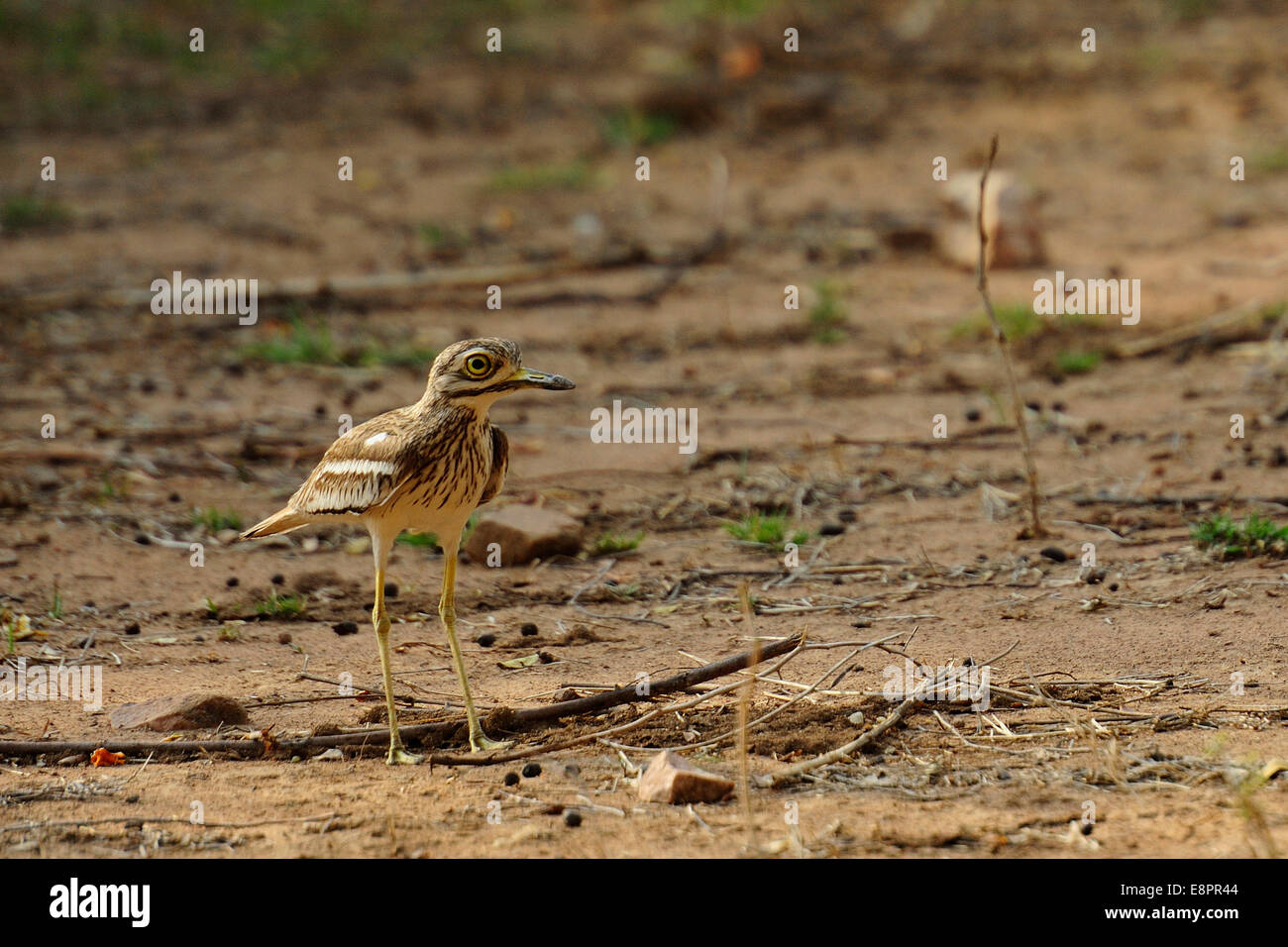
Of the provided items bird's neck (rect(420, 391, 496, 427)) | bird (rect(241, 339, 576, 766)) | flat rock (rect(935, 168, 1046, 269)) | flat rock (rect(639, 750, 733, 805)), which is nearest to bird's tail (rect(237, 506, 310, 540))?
bird (rect(241, 339, 576, 766))

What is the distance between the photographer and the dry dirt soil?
390cm

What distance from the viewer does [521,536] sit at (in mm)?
6012

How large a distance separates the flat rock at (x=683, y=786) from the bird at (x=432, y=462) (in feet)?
2.04

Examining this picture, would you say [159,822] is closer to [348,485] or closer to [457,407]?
[348,485]

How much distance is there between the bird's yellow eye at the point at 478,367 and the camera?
4254 millimetres

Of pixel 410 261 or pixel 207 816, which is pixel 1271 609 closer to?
pixel 207 816

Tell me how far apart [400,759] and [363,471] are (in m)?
0.85

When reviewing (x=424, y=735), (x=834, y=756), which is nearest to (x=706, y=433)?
(x=424, y=735)

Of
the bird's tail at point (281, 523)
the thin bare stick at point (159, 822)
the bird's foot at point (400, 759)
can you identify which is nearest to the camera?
the thin bare stick at point (159, 822)

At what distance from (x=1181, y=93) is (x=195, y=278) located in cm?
920

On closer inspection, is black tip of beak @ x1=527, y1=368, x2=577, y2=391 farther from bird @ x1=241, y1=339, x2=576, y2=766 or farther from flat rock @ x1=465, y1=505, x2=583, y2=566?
flat rock @ x1=465, y1=505, x2=583, y2=566

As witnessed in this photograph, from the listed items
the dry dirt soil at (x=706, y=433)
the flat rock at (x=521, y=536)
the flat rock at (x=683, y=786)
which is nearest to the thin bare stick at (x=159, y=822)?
the dry dirt soil at (x=706, y=433)

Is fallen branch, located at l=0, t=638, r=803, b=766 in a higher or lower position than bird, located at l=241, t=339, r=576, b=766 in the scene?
lower

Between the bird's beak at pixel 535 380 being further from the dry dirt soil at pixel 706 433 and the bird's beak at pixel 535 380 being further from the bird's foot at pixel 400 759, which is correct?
the bird's foot at pixel 400 759
